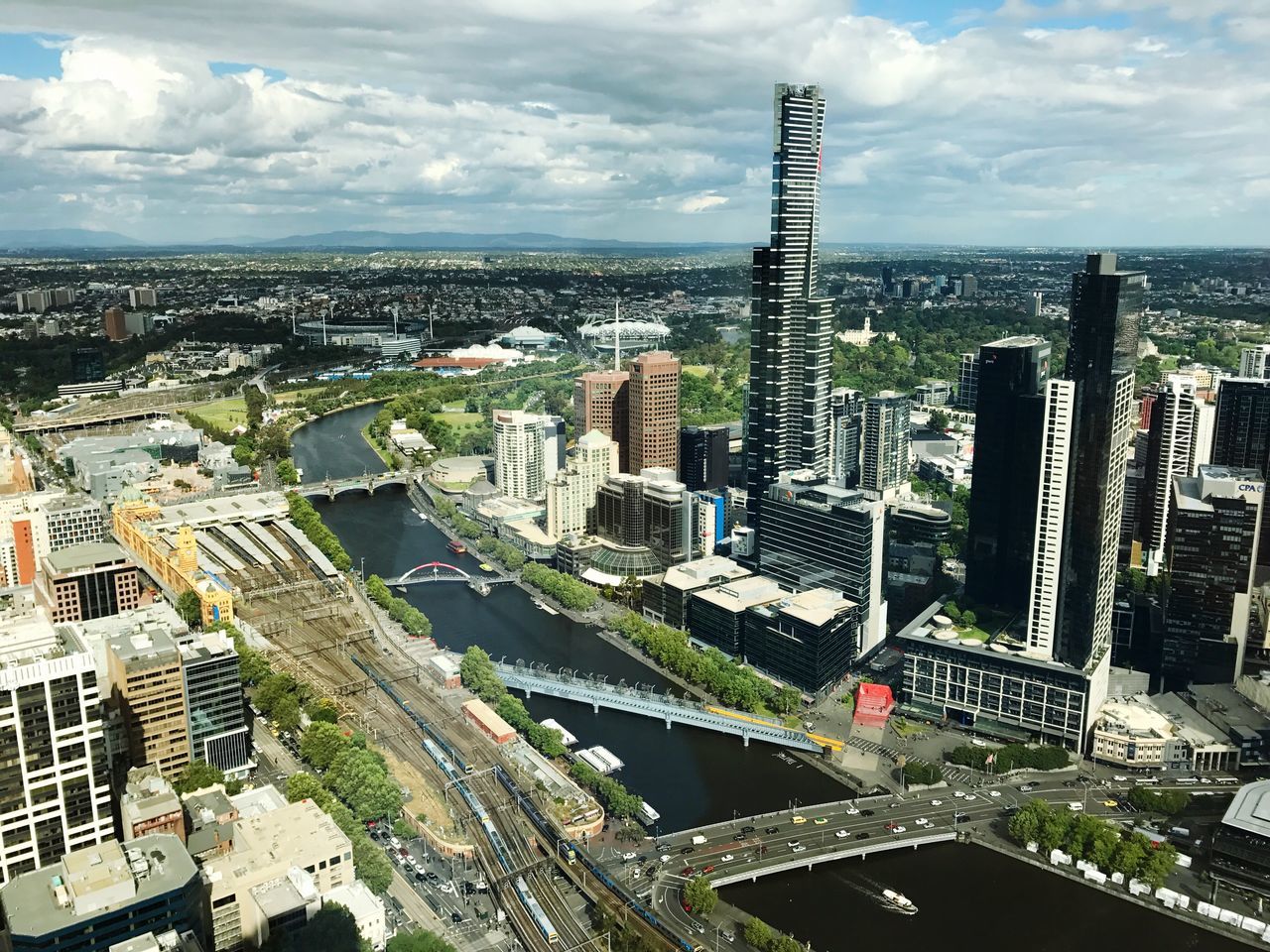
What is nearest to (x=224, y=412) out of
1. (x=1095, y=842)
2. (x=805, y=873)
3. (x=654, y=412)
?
(x=654, y=412)

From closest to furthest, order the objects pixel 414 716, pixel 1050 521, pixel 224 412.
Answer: pixel 414 716, pixel 1050 521, pixel 224 412

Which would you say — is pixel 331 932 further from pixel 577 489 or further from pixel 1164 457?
pixel 1164 457

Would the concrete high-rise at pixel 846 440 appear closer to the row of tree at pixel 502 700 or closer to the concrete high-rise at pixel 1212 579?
the concrete high-rise at pixel 1212 579

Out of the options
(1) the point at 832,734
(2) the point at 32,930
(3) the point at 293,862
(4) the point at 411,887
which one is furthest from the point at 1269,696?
(2) the point at 32,930

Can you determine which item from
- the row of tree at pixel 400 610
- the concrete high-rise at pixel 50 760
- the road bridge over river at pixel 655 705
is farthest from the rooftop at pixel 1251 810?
the row of tree at pixel 400 610

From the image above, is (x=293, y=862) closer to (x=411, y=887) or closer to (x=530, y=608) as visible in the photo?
(x=411, y=887)

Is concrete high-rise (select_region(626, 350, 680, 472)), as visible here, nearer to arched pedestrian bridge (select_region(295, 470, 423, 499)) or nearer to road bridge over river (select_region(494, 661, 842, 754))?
arched pedestrian bridge (select_region(295, 470, 423, 499))

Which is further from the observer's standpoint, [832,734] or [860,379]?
[860,379]
